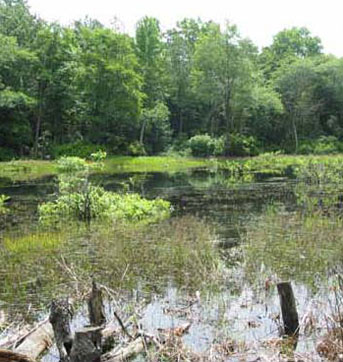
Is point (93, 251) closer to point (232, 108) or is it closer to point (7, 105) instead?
point (7, 105)

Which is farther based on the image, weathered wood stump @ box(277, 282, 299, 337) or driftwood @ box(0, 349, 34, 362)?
weathered wood stump @ box(277, 282, 299, 337)

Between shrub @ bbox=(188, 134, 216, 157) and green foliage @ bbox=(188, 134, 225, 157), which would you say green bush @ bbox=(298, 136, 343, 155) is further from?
shrub @ bbox=(188, 134, 216, 157)

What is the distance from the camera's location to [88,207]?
59.1 feet

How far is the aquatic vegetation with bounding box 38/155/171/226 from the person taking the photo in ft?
58.9

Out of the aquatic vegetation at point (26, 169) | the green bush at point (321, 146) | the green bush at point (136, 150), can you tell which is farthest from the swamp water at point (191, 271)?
the green bush at point (321, 146)

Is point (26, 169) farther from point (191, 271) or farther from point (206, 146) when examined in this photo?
point (191, 271)

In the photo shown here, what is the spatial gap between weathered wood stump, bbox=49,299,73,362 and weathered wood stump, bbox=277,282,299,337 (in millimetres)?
2813

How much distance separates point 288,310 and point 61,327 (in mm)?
3030

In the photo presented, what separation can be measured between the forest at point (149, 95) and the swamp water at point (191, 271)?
3587 cm

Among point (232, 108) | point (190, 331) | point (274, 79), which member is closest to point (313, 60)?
point (274, 79)

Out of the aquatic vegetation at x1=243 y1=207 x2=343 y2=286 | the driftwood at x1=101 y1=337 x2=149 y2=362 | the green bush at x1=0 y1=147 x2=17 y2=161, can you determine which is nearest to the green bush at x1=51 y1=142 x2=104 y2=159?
the green bush at x1=0 y1=147 x2=17 y2=161

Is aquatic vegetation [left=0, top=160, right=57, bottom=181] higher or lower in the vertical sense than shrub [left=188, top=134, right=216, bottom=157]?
lower

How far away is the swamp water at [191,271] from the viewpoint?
26.1 ft

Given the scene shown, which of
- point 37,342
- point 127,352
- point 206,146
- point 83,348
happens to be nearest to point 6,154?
point 206,146
